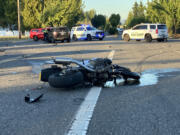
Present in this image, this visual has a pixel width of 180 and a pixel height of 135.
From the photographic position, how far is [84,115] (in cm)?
499

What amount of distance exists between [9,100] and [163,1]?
44.1 meters

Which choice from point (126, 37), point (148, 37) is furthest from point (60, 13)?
point (148, 37)

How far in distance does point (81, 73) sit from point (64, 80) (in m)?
0.57

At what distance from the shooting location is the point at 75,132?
4.17m

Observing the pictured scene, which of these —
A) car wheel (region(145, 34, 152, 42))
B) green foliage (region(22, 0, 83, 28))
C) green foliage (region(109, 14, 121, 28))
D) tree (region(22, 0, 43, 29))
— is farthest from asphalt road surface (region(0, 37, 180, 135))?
green foliage (region(109, 14, 121, 28))

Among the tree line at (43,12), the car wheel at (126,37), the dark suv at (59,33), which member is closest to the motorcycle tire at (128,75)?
the dark suv at (59,33)

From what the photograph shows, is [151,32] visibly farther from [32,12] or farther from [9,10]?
[9,10]

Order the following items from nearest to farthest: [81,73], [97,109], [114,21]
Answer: [97,109] → [81,73] → [114,21]

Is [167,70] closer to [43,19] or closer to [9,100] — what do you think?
[9,100]

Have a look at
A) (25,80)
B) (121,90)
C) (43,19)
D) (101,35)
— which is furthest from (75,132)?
(43,19)

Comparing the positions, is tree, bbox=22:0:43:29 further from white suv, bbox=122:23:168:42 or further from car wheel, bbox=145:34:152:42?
car wheel, bbox=145:34:152:42

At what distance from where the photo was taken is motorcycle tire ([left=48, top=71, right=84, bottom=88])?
6.64 metres

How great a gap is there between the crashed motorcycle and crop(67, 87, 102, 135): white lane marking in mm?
589

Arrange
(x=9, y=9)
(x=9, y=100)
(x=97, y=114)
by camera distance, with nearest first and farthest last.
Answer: (x=97, y=114), (x=9, y=100), (x=9, y=9)
